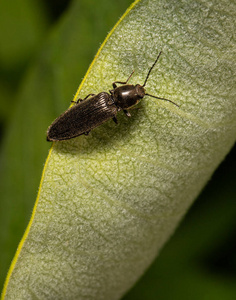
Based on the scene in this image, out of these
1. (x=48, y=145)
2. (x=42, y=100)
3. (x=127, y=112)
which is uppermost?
(x=127, y=112)

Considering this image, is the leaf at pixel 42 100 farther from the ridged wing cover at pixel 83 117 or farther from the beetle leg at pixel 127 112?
the beetle leg at pixel 127 112

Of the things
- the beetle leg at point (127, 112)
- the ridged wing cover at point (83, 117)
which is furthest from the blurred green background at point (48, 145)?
the beetle leg at point (127, 112)

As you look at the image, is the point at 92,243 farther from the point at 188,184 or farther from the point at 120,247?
the point at 188,184

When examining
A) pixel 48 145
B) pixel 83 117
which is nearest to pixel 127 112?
pixel 83 117

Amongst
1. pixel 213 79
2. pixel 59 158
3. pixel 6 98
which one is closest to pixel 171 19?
pixel 213 79

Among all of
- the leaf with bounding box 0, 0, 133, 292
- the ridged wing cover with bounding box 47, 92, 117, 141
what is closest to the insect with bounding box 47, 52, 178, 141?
the ridged wing cover with bounding box 47, 92, 117, 141

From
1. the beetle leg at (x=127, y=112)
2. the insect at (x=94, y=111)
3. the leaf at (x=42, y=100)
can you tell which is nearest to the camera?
the beetle leg at (x=127, y=112)

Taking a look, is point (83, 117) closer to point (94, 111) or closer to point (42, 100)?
point (94, 111)
